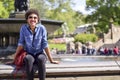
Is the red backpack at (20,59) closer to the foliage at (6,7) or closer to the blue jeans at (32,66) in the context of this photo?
the blue jeans at (32,66)

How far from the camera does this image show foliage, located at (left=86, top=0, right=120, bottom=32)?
6028cm

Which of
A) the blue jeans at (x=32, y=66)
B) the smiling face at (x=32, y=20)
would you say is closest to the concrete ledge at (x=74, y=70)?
the blue jeans at (x=32, y=66)

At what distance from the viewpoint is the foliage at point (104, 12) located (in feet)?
198

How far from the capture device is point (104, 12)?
60719mm

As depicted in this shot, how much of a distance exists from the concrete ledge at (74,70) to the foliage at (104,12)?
177 feet

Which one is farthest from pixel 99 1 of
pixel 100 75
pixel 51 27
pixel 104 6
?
pixel 100 75

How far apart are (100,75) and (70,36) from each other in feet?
359

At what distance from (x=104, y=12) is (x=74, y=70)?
55048 millimetres

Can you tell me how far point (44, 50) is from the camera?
609cm

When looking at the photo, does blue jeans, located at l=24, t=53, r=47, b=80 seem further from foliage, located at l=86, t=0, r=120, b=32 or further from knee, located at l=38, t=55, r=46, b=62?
foliage, located at l=86, t=0, r=120, b=32

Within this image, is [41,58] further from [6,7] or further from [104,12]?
[104,12]

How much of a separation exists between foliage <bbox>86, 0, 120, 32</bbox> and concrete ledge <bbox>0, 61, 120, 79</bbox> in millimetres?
53966

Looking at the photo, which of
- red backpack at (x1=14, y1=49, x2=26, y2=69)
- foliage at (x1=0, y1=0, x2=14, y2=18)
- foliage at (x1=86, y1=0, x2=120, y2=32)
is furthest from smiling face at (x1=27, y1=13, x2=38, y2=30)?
foliage at (x1=86, y1=0, x2=120, y2=32)

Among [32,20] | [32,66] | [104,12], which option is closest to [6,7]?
[104,12]
